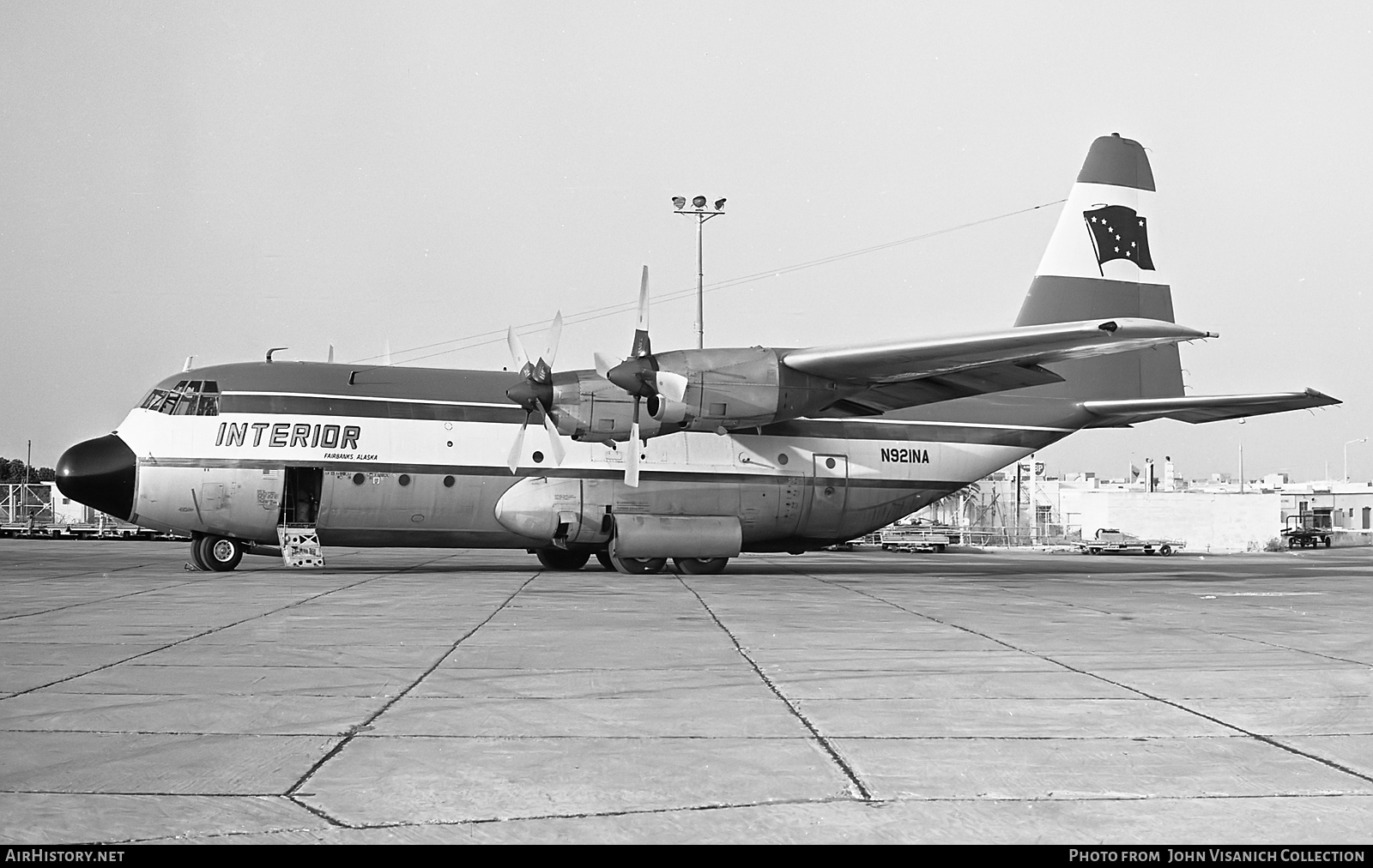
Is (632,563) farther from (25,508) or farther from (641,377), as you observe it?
(25,508)

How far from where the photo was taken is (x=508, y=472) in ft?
75.5

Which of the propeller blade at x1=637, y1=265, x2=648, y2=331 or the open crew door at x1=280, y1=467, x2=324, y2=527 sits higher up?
the propeller blade at x1=637, y1=265, x2=648, y2=331

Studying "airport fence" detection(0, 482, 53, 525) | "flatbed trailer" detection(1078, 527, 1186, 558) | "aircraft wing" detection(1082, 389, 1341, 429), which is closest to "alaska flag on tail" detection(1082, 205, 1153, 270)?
"aircraft wing" detection(1082, 389, 1341, 429)

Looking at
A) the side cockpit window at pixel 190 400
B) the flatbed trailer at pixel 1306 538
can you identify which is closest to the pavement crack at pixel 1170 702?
the side cockpit window at pixel 190 400

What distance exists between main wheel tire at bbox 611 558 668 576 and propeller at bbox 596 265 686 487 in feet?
7.75

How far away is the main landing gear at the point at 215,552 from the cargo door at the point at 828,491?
12014mm

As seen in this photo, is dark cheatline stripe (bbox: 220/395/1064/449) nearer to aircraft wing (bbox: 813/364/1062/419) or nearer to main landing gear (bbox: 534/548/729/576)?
aircraft wing (bbox: 813/364/1062/419)

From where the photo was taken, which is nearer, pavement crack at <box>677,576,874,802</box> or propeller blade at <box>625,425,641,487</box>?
pavement crack at <box>677,576,874,802</box>

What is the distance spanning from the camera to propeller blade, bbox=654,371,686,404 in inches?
834

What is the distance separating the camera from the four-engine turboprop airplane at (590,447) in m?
21.6

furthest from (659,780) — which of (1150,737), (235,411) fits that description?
(235,411)

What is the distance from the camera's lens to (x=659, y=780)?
5660 mm

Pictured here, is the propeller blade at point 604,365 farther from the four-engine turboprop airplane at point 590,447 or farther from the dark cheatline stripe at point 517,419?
the dark cheatline stripe at point 517,419
